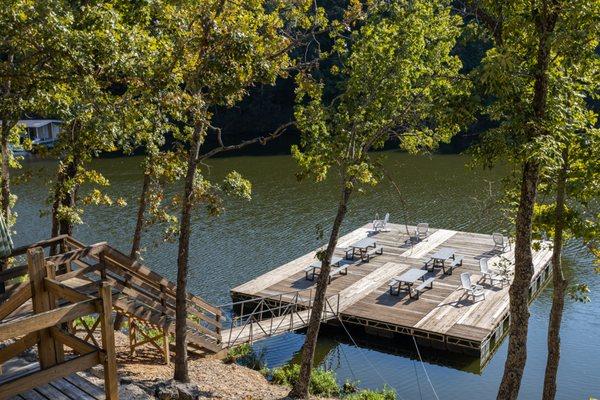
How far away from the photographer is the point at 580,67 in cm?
1027

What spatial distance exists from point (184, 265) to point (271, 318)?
6997 mm

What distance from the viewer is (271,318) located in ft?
58.1

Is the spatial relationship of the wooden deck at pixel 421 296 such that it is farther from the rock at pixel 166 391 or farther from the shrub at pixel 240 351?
the rock at pixel 166 391

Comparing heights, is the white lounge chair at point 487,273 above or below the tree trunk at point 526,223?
below

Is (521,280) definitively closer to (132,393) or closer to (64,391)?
(132,393)

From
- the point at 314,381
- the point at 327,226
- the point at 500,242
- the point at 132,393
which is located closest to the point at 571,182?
the point at 314,381

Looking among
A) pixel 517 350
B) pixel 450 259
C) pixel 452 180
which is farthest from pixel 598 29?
pixel 452 180

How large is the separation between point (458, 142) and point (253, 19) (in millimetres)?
51382

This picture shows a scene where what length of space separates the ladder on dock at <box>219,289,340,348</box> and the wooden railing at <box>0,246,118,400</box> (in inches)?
297

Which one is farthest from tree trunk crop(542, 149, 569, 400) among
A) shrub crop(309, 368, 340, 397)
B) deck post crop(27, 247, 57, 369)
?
deck post crop(27, 247, 57, 369)

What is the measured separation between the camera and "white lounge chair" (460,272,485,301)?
1983 cm

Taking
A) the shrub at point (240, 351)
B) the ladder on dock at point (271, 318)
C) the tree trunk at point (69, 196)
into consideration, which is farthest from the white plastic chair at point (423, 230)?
the tree trunk at point (69, 196)

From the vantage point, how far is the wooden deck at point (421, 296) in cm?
1786

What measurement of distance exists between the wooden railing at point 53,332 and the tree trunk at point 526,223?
5.95 meters
